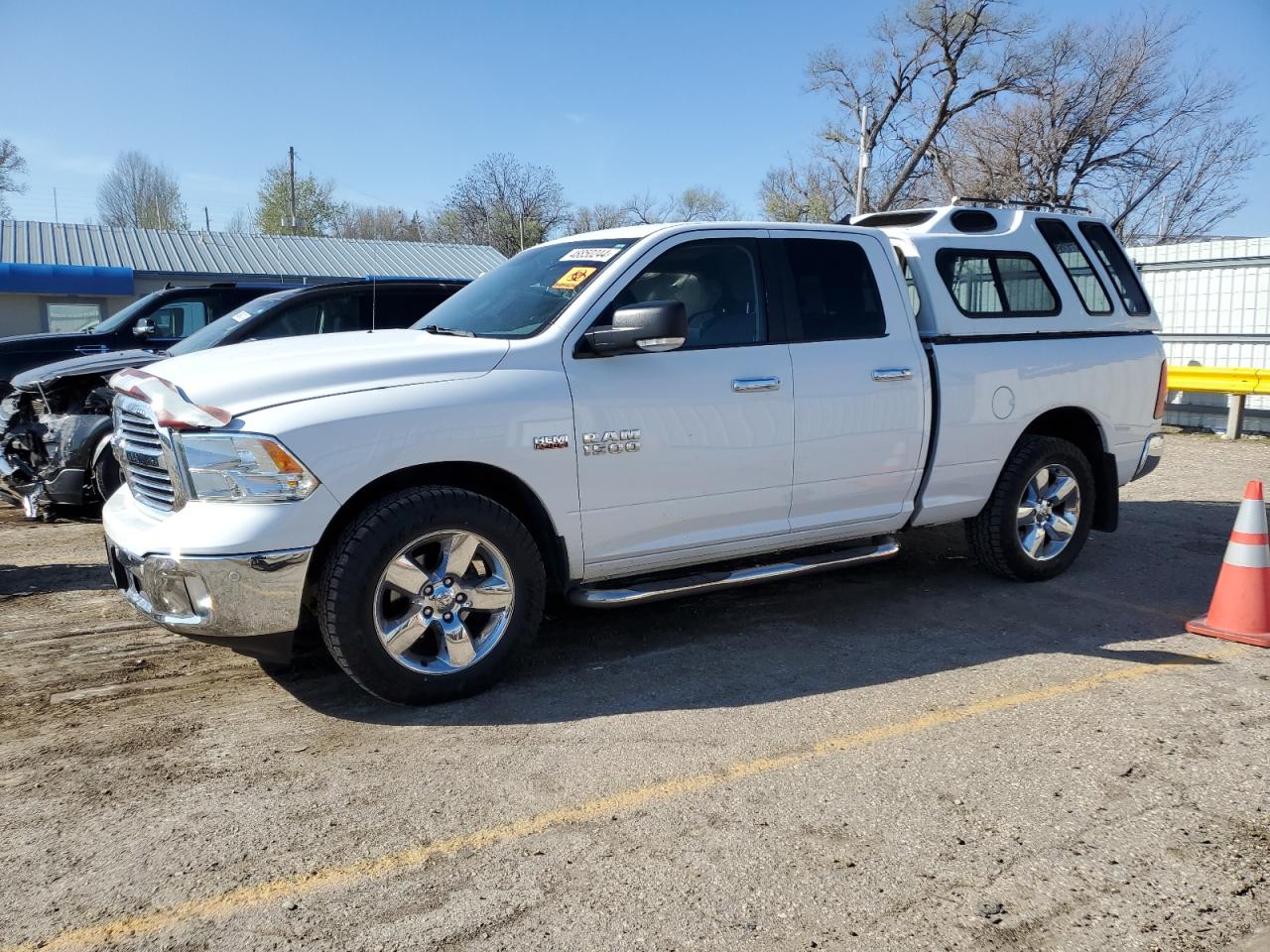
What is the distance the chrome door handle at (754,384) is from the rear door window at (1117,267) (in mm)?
2923

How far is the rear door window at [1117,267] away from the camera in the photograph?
6418mm

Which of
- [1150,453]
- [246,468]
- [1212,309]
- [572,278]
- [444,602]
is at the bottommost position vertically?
[444,602]

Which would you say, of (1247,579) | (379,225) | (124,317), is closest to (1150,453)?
(1247,579)

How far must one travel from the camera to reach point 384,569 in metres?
3.93

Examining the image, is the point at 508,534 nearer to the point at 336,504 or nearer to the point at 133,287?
the point at 336,504

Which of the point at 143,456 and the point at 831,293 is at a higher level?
the point at 831,293

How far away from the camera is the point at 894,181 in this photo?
40.4 metres

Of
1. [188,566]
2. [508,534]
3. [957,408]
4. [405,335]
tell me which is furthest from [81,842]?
[957,408]

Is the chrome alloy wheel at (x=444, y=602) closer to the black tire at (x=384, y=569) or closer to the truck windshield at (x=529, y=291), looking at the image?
the black tire at (x=384, y=569)

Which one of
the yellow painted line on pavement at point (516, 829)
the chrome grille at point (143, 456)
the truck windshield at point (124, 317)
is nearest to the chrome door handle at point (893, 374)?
the yellow painted line on pavement at point (516, 829)

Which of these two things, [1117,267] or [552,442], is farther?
[1117,267]

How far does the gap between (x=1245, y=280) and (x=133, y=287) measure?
2740 cm

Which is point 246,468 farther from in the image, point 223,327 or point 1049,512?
point 223,327

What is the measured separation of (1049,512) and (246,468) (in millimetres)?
4680
